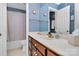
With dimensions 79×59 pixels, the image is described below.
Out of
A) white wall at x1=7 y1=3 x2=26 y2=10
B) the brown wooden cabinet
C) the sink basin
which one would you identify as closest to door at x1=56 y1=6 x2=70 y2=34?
the sink basin

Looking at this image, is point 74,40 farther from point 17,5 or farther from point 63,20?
point 17,5

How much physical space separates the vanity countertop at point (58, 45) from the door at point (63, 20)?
0.41ft

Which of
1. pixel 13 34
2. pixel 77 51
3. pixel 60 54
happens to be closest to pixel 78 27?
pixel 77 51

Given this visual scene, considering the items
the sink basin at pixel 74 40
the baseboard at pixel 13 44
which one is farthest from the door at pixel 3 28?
the sink basin at pixel 74 40

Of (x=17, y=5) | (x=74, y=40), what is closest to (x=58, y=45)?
(x=74, y=40)

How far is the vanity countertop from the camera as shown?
1.64 m

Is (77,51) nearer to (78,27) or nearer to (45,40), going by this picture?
(78,27)

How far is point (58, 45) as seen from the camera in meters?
1.71

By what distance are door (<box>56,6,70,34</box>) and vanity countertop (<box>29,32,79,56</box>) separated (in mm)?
126

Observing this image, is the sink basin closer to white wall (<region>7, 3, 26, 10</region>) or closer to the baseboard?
the baseboard

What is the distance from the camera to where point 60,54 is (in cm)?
160

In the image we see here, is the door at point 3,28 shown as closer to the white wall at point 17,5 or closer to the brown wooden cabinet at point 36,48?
the white wall at point 17,5

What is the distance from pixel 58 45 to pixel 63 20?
316 millimetres

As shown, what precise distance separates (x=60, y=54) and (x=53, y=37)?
0.87 ft
